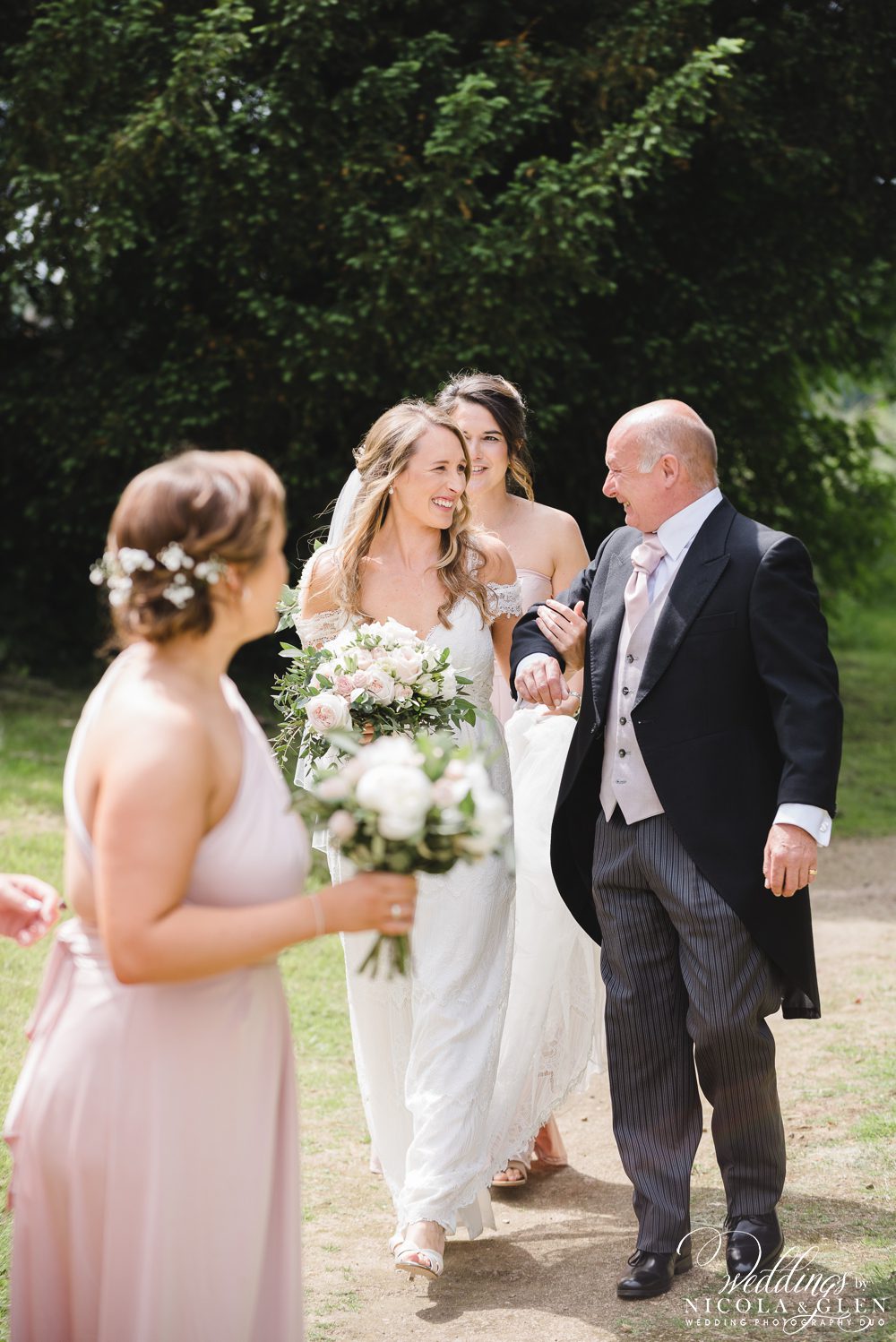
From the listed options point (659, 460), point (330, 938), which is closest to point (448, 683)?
point (659, 460)

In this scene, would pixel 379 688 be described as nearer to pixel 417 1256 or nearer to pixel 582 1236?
pixel 417 1256

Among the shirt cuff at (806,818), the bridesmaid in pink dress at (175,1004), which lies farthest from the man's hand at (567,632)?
the bridesmaid in pink dress at (175,1004)

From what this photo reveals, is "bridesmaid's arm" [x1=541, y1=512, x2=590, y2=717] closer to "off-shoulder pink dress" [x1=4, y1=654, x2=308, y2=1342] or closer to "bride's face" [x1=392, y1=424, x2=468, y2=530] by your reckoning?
"bride's face" [x1=392, y1=424, x2=468, y2=530]

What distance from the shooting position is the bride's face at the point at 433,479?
457 centimetres

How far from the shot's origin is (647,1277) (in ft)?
13.2

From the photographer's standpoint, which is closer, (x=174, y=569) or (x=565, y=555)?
(x=174, y=569)

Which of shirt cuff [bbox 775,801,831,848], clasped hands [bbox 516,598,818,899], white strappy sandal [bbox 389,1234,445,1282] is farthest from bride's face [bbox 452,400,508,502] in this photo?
white strappy sandal [bbox 389,1234,445,1282]

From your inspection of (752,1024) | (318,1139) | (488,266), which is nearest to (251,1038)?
(752,1024)

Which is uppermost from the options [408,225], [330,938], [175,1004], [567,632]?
[408,225]

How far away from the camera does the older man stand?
3.88 metres

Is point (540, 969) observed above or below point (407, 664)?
below

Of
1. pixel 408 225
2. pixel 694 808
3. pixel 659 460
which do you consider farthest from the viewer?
pixel 408 225

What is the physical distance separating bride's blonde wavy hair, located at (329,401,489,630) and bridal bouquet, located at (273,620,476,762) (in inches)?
13.7

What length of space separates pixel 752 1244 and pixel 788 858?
1153 millimetres
